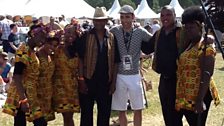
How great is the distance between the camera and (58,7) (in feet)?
72.6

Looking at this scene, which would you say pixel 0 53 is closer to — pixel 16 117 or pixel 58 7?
pixel 16 117

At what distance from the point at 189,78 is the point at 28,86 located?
1.95 metres

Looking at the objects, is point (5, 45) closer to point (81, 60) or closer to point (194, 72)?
point (81, 60)

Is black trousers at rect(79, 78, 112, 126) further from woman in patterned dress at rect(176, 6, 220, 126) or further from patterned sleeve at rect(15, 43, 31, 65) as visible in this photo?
woman in patterned dress at rect(176, 6, 220, 126)

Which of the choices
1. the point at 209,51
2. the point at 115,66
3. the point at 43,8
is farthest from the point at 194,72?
the point at 43,8

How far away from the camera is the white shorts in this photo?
6.68 metres

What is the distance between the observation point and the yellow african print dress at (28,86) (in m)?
5.72

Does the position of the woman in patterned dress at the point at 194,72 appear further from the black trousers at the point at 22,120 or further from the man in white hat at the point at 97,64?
the black trousers at the point at 22,120

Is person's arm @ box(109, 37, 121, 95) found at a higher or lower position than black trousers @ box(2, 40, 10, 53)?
higher

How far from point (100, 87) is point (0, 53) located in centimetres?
507

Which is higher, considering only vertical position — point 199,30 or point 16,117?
point 199,30

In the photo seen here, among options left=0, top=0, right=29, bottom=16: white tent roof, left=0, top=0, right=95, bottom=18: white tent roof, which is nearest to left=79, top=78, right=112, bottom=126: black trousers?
left=0, top=0, right=95, bottom=18: white tent roof

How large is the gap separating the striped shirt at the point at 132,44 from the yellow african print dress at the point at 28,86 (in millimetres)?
1331

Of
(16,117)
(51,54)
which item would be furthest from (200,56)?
(16,117)
